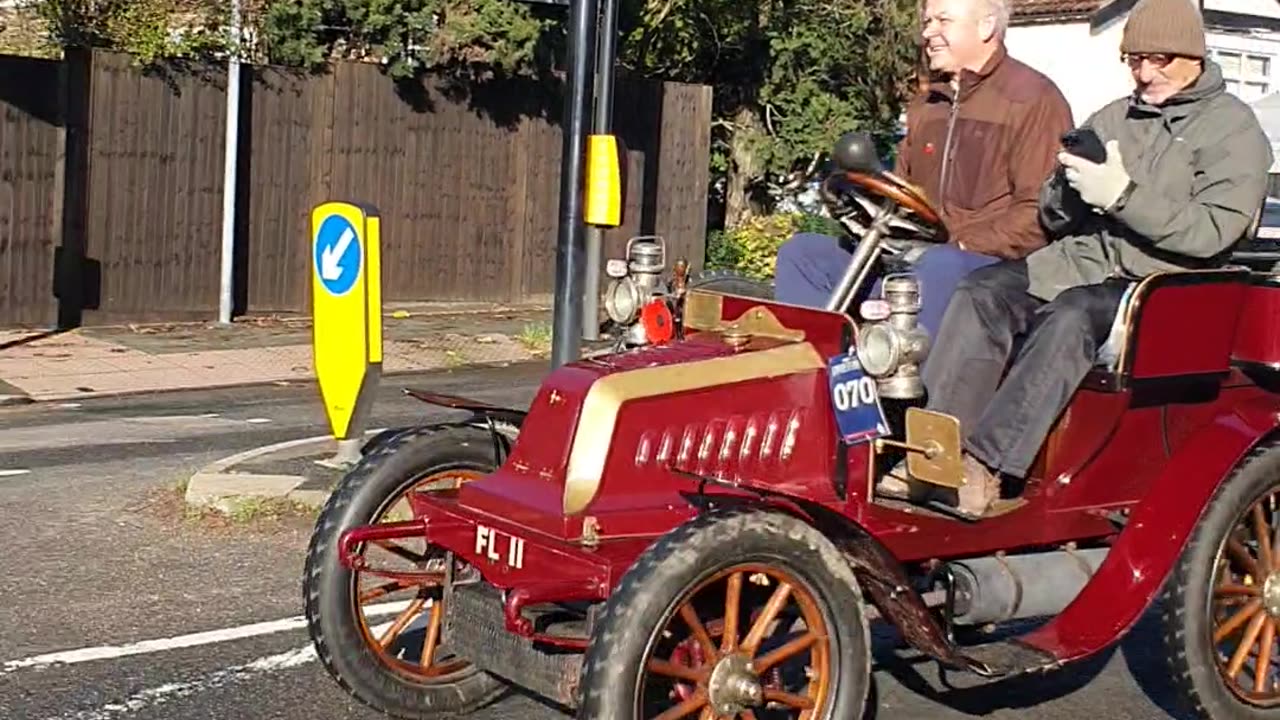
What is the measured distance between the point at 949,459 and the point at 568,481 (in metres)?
1.05

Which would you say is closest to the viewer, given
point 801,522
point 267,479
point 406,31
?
point 801,522

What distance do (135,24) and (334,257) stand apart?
28.2 feet

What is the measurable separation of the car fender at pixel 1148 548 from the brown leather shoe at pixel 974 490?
0.38 metres

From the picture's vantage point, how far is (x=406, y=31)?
54.2 ft

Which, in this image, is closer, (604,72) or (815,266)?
(815,266)

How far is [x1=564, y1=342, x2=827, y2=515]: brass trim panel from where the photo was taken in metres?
4.73

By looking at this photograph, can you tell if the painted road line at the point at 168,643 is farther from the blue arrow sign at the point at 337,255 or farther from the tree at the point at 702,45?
the tree at the point at 702,45

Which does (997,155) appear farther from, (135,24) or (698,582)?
(135,24)

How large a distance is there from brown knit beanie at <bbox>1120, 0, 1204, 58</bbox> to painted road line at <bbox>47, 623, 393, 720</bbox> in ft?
9.51

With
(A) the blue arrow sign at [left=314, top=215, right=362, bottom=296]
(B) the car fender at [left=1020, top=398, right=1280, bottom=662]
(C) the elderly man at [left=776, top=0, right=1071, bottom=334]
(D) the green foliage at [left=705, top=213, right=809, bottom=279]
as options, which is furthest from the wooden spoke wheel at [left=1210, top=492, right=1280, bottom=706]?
(D) the green foliage at [left=705, top=213, right=809, bottom=279]

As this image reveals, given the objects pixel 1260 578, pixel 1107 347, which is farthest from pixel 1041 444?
Answer: pixel 1260 578

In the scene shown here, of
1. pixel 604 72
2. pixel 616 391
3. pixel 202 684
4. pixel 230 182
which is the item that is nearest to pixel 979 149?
pixel 616 391

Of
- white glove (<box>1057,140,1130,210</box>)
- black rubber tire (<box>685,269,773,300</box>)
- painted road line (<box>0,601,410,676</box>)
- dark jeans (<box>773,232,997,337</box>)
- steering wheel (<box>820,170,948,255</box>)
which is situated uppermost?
white glove (<box>1057,140,1130,210</box>)

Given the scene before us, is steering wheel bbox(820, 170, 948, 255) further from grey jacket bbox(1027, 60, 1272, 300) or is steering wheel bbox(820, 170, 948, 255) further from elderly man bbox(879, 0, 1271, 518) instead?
grey jacket bbox(1027, 60, 1272, 300)
